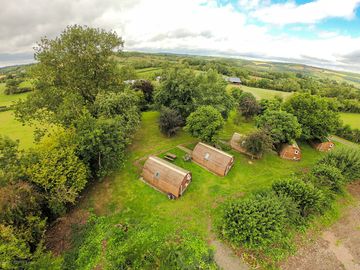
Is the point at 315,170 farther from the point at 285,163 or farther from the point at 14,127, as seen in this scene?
the point at 14,127

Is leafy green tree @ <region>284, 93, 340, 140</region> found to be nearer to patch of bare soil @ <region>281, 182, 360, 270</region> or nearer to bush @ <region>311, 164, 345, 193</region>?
bush @ <region>311, 164, 345, 193</region>

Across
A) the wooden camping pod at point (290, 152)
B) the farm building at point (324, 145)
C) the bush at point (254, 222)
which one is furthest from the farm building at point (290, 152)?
the bush at point (254, 222)

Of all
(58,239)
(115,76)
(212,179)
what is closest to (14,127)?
(115,76)

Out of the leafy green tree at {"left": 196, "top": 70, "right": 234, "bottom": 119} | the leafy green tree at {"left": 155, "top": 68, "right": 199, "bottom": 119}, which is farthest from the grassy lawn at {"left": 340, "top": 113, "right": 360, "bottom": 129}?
the leafy green tree at {"left": 155, "top": 68, "right": 199, "bottom": 119}

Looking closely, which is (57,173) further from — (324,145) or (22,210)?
(324,145)

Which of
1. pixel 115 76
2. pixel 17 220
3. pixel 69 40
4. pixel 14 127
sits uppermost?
pixel 69 40

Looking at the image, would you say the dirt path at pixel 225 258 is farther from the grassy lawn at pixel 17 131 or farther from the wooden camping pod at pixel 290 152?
the grassy lawn at pixel 17 131

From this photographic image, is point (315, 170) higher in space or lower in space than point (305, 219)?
higher
